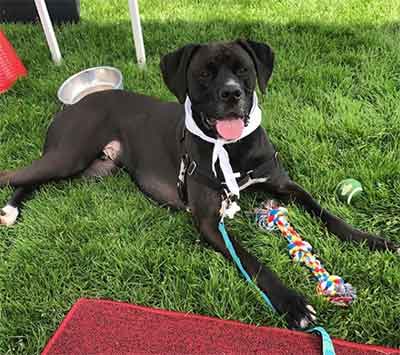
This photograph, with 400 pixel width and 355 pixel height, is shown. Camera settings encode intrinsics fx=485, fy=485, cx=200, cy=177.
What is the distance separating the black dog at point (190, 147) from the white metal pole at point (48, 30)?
139cm

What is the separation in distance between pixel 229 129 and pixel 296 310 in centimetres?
90

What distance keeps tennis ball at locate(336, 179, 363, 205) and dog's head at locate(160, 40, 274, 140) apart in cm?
70

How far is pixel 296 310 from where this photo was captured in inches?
82.4

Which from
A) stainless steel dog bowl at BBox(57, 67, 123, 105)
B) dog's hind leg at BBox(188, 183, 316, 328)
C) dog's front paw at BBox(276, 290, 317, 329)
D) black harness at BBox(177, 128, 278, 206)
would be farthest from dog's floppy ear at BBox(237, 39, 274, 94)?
stainless steel dog bowl at BBox(57, 67, 123, 105)

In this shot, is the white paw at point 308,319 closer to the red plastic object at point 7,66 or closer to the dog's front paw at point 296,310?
the dog's front paw at point 296,310

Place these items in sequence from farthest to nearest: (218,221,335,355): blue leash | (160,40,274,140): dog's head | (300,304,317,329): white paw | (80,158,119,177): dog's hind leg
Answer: (80,158,119,177): dog's hind leg, (160,40,274,140): dog's head, (300,304,317,329): white paw, (218,221,335,355): blue leash

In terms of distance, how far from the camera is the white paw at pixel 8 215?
9.34 ft

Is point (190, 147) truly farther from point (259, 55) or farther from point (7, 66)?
point (7, 66)

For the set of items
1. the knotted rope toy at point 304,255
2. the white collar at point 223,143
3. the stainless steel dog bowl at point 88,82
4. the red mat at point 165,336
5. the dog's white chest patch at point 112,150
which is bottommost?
the red mat at point 165,336

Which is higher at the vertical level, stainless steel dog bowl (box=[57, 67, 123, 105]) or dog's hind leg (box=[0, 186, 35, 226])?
stainless steel dog bowl (box=[57, 67, 123, 105])

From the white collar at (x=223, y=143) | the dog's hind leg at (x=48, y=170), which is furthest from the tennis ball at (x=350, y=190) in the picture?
the dog's hind leg at (x=48, y=170)

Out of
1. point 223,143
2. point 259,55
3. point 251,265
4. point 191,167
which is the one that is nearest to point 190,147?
point 191,167

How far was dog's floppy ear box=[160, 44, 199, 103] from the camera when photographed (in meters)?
2.46

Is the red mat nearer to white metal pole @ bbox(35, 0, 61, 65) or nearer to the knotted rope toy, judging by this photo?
the knotted rope toy
